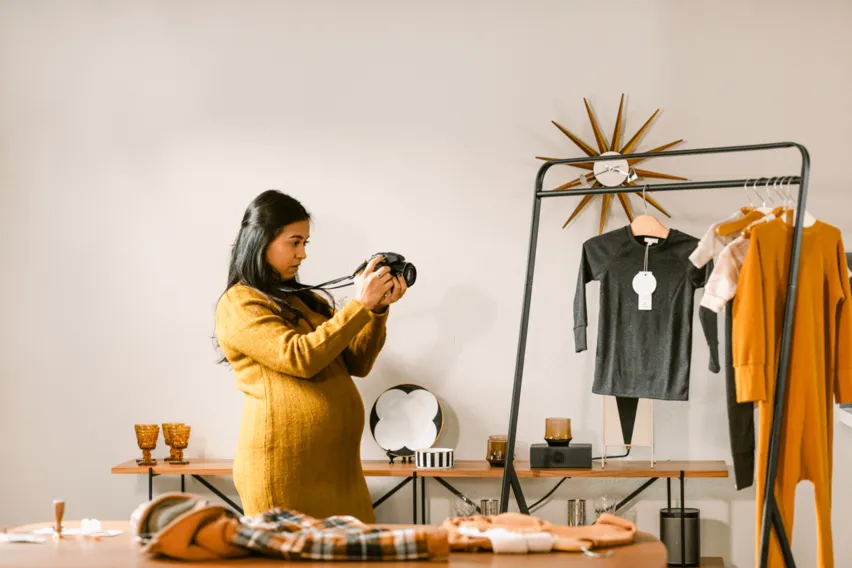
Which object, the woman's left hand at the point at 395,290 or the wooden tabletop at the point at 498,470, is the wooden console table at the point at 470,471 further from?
the woman's left hand at the point at 395,290

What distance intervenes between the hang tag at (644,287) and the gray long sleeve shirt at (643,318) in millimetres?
16

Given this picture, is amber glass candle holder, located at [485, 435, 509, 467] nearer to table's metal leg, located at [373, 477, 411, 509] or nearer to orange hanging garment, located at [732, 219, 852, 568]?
table's metal leg, located at [373, 477, 411, 509]

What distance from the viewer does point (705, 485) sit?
3727mm

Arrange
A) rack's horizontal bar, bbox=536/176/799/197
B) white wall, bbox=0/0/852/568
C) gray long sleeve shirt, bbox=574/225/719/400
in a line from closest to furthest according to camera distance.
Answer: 1. rack's horizontal bar, bbox=536/176/799/197
2. gray long sleeve shirt, bbox=574/225/719/400
3. white wall, bbox=0/0/852/568

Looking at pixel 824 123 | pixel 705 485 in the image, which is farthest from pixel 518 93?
pixel 705 485

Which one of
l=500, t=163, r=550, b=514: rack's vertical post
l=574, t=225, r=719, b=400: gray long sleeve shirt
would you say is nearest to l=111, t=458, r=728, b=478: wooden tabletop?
l=574, t=225, r=719, b=400: gray long sleeve shirt

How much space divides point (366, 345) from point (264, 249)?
1.33 ft

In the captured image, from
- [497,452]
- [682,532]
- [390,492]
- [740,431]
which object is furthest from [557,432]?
[740,431]

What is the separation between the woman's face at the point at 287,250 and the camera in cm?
258

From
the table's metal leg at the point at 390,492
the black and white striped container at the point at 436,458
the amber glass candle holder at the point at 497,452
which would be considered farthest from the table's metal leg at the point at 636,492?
the table's metal leg at the point at 390,492

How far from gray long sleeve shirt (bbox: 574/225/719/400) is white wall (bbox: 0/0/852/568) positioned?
16.9 inches

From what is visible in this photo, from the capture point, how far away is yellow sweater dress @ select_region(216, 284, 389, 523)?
2.35 meters

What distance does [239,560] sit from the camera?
1.66 meters

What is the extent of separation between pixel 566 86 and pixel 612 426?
1393 mm
